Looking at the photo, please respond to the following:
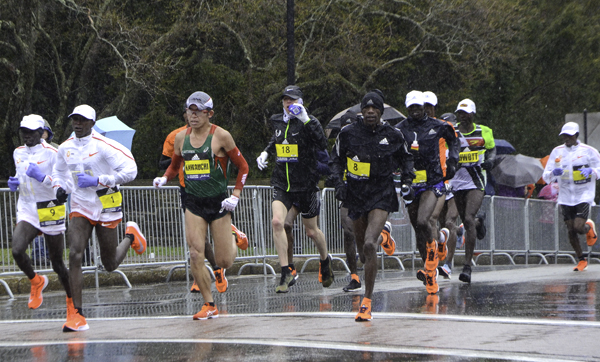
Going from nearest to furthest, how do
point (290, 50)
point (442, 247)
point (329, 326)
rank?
1. point (329, 326)
2. point (442, 247)
3. point (290, 50)

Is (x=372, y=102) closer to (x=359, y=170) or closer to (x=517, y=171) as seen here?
(x=359, y=170)

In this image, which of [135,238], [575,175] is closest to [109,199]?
[135,238]

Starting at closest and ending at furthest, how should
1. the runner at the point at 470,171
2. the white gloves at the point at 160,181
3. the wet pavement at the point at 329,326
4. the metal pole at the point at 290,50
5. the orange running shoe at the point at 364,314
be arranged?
the wet pavement at the point at 329,326, the orange running shoe at the point at 364,314, the white gloves at the point at 160,181, the runner at the point at 470,171, the metal pole at the point at 290,50

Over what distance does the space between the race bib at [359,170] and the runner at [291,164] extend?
2200mm

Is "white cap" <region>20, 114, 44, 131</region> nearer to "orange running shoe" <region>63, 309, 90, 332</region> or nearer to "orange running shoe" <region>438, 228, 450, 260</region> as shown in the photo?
"orange running shoe" <region>63, 309, 90, 332</region>

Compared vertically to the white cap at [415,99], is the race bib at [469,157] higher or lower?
lower

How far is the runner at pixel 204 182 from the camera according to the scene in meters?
8.12

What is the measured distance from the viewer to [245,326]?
24.1 feet

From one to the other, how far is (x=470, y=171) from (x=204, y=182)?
4.46m

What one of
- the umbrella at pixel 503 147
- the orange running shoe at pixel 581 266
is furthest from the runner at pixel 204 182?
the umbrella at pixel 503 147

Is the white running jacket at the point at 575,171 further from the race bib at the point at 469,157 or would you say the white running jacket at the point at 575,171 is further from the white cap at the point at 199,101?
the white cap at the point at 199,101

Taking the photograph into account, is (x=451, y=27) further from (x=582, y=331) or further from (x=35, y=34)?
(x=582, y=331)

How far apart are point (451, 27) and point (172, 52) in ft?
28.3

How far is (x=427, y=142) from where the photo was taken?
9.70 m
